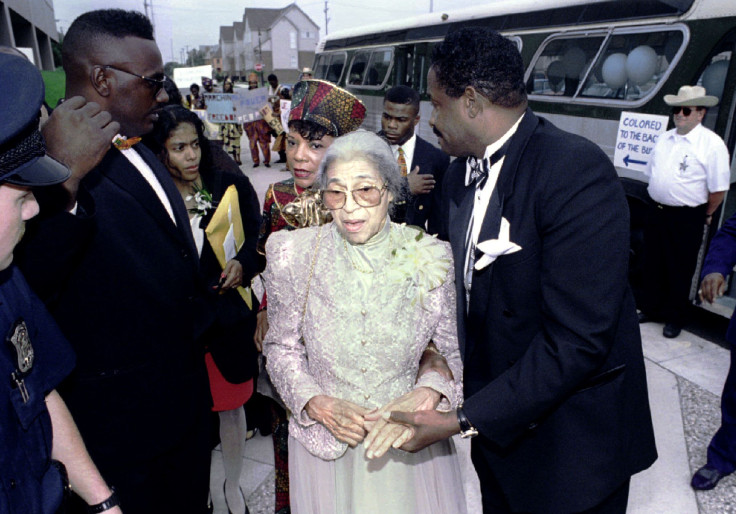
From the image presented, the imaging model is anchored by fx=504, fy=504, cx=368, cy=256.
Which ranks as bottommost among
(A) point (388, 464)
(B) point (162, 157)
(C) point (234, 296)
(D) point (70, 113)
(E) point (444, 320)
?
(A) point (388, 464)

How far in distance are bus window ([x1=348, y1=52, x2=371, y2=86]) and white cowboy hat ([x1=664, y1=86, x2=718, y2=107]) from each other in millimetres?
8395

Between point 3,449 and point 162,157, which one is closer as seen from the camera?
point 3,449

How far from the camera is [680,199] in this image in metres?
4.80

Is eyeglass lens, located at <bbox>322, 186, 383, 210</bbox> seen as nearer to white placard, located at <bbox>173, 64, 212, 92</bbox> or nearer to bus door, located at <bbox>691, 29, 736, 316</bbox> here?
bus door, located at <bbox>691, 29, 736, 316</bbox>

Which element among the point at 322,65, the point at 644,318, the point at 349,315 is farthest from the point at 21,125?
the point at 322,65

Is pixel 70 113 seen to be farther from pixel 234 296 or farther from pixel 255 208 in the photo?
pixel 255 208

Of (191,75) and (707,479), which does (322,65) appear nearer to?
(191,75)

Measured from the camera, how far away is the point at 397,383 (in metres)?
1.87

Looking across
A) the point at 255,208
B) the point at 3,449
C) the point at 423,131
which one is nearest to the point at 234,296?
the point at 255,208

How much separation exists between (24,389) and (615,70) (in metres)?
6.13

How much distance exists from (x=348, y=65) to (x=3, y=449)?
522 inches

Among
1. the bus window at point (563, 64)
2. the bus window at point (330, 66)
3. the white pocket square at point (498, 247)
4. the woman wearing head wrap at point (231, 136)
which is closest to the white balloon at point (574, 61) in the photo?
the bus window at point (563, 64)

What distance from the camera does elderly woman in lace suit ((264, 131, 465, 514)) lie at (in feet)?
5.86

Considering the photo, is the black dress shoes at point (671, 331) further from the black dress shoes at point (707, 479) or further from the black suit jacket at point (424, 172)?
the black suit jacket at point (424, 172)
